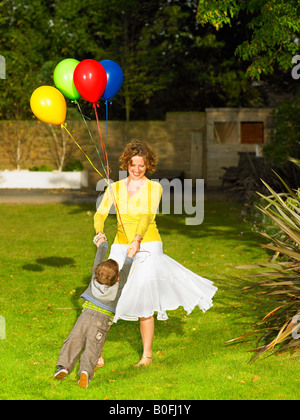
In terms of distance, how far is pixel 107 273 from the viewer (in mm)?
5328

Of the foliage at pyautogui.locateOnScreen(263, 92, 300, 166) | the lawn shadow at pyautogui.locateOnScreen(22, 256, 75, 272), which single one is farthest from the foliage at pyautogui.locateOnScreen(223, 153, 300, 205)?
the lawn shadow at pyautogui.locateOnScreen(22, 256, 75, 272)

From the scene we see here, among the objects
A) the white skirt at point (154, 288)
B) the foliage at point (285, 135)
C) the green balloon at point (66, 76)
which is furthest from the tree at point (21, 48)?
the white skirt at point (154, 288)

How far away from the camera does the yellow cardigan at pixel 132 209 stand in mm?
5750

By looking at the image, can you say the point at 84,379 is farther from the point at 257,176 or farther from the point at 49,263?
the point at 257,176

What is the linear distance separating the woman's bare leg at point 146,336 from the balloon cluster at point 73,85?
7.63 feet

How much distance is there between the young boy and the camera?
5.26 metres

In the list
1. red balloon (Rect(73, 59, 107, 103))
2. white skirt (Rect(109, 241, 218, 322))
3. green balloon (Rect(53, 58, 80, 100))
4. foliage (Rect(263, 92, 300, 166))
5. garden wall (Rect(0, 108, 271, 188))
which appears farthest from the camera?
garden wall (Rect(0, 108, 271, 188))

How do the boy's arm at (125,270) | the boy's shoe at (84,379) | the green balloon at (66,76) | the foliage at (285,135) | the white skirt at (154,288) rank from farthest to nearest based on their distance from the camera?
the foliage at (285,135), the green balloon at (66,76), the white skirt at (154,288), the boy's arm at (125,270), the boy's shoe at (84,379)

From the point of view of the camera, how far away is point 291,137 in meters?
16.7

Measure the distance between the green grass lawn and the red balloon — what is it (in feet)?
8.48

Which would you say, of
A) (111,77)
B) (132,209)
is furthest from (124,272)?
(111,77)

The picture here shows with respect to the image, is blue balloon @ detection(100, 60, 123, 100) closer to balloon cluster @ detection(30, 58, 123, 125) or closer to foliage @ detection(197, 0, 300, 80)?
balloon cluster @ detection(30, 58, 123, 125)

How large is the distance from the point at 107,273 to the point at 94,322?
1.45 feet

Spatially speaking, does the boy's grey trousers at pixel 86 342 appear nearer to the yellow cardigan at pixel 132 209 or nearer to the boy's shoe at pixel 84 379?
the boy's shoe at pixel 84 379
